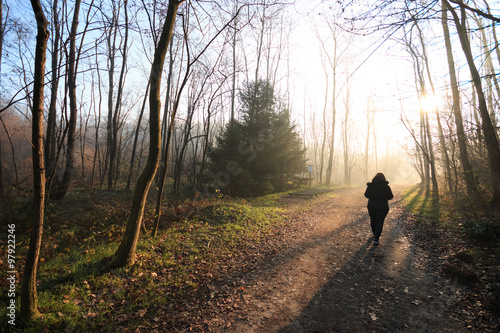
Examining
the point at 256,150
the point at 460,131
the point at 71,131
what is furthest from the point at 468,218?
the point at 71,131

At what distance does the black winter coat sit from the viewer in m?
6.36

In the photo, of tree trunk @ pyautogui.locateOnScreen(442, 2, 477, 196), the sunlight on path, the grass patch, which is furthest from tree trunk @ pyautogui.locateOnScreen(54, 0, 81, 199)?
tree trunk @ pyautogui.locateOnScreen(442, 2, 477, 196)

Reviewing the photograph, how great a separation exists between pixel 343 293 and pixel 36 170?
189 inches

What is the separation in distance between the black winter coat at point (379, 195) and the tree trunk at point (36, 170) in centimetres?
710

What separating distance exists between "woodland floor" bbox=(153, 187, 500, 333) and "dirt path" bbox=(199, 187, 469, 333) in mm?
14

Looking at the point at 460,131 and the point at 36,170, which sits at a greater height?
the point at 460,131

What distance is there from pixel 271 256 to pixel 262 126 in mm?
11708

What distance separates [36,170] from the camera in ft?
8.68

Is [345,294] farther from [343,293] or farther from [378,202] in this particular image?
[378,202]

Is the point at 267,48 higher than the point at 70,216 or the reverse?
higher

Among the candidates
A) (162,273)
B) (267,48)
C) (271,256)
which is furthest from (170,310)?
(267,48)

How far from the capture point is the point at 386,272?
15.6 ft

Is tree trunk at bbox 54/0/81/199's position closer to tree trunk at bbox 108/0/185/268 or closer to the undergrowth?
tree trunk at bbox 108/0/185/268

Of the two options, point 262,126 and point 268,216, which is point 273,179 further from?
point 268,216
